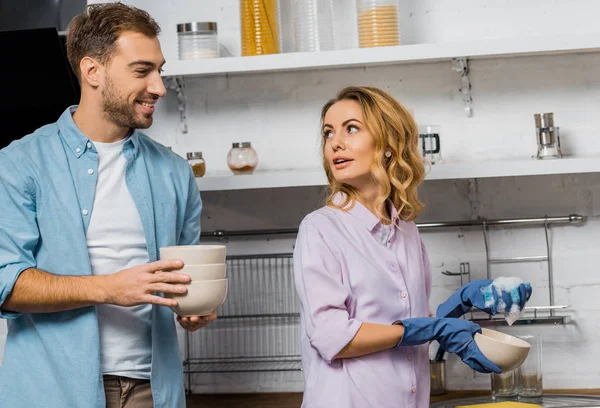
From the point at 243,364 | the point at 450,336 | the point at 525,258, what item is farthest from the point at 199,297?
the point at 525,258

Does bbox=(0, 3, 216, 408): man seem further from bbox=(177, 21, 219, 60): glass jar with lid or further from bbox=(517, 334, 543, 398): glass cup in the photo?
bbox=(517, 334, 543, 398): glass cup

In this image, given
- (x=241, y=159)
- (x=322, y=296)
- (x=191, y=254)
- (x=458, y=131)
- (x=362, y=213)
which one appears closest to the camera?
(x=191, y=254)

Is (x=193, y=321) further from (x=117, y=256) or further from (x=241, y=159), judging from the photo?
(x=241, y=159)

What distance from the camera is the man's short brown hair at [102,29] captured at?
1.38 m

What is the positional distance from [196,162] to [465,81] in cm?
77

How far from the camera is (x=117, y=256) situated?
135 centimetres

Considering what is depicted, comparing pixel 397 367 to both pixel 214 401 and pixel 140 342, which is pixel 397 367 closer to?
pixel 140 342

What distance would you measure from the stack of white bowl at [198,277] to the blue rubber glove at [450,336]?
336 millimetres

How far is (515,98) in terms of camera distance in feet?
7.30

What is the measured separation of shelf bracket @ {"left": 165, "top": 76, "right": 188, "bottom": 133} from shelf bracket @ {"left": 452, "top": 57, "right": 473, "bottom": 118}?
0.78 metres

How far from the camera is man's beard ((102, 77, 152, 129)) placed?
1371 millimetres

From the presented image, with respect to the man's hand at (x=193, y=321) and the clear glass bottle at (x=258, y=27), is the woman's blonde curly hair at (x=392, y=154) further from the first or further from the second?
the clear glass bottle at (x=258, y=27)

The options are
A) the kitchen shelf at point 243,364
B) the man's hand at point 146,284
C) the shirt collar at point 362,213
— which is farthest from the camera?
the kitchen shelf at point 243,364

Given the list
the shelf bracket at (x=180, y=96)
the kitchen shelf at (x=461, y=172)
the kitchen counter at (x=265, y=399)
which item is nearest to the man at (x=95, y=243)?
the kitchen shelf at (x=461, y=172)
